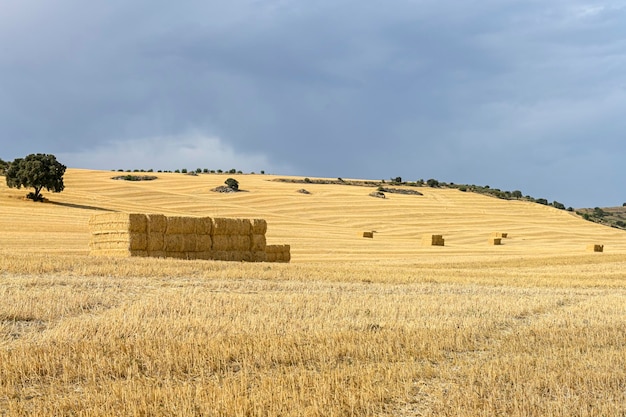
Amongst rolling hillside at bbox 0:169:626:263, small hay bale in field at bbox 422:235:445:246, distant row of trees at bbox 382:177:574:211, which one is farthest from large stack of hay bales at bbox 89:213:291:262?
distant row of trees at bbox 382:177:574:211

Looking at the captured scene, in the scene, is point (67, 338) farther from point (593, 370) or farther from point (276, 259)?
point (276, 259)

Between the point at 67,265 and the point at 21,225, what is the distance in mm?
19253

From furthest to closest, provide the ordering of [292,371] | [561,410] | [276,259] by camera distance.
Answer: [276,259] → [292,371] → [561,410]

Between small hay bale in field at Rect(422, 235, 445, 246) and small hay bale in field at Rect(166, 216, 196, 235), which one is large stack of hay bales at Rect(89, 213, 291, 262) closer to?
small hay bale in field at Rect(166, 216, 196, 235)

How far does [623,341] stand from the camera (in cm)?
983

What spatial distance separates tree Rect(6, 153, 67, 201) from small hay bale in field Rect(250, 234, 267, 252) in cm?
2508

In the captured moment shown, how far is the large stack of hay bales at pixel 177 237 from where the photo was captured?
23172mm

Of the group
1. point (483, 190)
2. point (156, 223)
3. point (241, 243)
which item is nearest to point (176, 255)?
point (156, 223)

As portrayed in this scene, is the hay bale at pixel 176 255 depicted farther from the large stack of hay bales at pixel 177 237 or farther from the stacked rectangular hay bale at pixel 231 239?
the stacked rectangular hay bale at pixel 231 239

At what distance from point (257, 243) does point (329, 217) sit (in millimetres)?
33509

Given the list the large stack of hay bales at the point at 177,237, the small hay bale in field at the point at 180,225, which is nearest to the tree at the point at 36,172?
the large stack of hay bales at the point at 177,237

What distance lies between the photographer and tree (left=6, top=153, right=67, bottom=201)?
151 feet

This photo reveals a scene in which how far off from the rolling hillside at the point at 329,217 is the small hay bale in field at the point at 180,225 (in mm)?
4306

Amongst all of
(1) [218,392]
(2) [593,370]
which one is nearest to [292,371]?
(1) [218,392]
